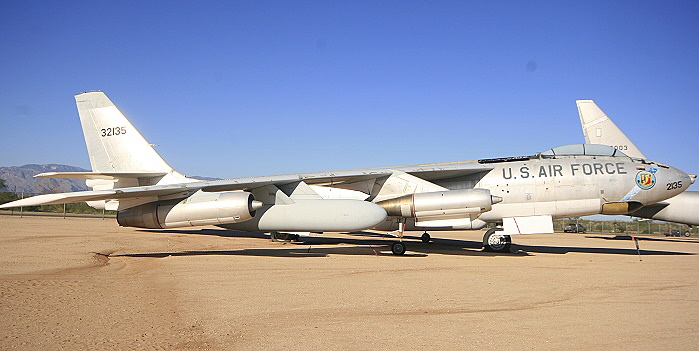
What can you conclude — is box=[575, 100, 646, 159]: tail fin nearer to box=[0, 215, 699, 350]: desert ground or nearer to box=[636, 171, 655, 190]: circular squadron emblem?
box=[636, 171, 655, 190]: circular squadron emblem

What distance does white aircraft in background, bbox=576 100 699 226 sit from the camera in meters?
20.8

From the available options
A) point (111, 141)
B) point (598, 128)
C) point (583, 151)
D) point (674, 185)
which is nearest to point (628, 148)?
point (598, 128)

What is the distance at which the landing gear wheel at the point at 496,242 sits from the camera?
15.7 meters

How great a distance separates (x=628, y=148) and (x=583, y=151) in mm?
7377

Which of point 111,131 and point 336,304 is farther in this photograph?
point 111,131

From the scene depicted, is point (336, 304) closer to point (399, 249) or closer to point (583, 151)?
point (399, 249)

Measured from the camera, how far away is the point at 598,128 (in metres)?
22.5

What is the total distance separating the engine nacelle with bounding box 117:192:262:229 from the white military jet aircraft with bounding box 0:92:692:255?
1.0 inches

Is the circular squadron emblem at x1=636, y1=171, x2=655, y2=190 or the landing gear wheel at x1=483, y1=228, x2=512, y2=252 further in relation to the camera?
the landing gear wheel at x1=483, y1=228, x2=512, y2=252

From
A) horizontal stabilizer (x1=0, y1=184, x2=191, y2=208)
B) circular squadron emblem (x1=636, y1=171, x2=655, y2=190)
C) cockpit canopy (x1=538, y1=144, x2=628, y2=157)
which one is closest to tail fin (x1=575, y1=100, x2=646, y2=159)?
cockpit canopy (x1=538, y1=144, x2=628, y2=157)

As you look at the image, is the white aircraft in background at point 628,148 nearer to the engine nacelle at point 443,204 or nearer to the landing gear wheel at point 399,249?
the engine nacelle at point 443,204

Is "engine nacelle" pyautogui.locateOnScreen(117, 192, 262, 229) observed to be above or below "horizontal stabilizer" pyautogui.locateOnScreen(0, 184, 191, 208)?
below

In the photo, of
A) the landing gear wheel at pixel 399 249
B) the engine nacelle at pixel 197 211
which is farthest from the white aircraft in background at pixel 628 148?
the engine nacelle at pixel 197 211

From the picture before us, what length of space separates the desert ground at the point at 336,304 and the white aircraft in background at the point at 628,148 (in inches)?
379
